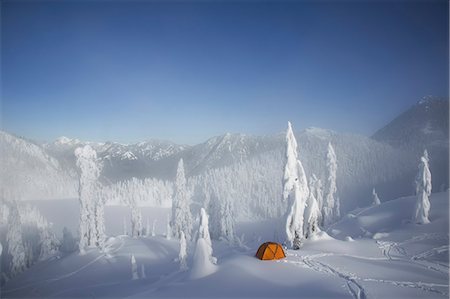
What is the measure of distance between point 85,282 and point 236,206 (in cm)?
11485

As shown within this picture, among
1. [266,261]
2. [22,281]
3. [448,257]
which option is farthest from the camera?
[22,281]

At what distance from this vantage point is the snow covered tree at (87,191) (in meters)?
51.5

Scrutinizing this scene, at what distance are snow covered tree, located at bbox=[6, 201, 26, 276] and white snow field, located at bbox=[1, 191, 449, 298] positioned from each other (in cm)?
1251

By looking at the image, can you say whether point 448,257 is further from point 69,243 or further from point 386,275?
point 69,243

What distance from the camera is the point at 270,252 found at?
26031 mm

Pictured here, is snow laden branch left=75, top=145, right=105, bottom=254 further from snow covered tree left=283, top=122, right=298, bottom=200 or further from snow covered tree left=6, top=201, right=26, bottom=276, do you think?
snow covered tree left=283, top=122, right=298, bottom=200

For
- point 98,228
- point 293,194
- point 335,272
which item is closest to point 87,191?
point 98,228

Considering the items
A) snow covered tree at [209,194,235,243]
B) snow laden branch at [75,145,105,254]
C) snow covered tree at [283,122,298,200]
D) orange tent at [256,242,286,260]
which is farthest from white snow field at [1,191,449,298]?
snow covered tree at [283,122,298,200]

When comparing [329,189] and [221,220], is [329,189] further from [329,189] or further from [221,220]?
[221,220]

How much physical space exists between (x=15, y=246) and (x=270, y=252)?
56.4m

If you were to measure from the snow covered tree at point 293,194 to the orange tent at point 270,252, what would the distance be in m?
6.93

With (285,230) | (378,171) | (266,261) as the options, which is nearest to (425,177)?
(285,230)

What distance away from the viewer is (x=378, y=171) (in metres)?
161

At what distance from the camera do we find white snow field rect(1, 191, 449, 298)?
2020 cm
